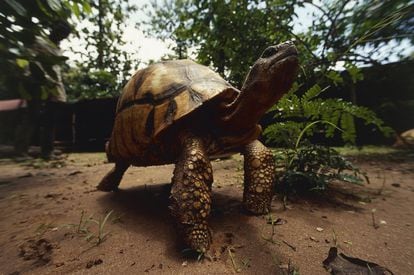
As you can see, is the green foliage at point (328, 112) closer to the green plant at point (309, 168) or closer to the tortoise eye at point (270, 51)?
the green plant at point (309, 168)

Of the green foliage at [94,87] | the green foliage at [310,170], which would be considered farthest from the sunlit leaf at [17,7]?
the green foliage at [94,87]

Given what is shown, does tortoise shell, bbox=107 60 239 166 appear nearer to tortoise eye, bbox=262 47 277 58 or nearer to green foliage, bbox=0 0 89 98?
tortoise eye, bbox=262 47 277 58

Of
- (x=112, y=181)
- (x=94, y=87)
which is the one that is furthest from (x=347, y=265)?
(x=94, y=87)

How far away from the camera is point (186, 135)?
2.05 meters

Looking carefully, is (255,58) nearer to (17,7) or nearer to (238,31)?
(238,31)

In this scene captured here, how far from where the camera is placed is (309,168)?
274 centimetres

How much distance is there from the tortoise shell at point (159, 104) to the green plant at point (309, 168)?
1.02 metres

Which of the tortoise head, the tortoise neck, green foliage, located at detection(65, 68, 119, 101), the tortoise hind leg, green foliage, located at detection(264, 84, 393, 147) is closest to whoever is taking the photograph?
the tortoise head

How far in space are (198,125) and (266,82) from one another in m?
0.67

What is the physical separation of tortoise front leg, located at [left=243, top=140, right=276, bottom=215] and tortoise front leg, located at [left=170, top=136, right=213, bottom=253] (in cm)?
47

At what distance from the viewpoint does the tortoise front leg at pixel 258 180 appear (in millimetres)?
2129

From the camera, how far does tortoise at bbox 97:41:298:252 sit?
169 centimetres

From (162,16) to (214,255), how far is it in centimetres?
1981

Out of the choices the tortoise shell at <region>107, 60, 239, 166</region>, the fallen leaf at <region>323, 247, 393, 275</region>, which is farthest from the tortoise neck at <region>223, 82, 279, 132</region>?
the fallen leaf at <region>323, 247, 393, 275</region>
